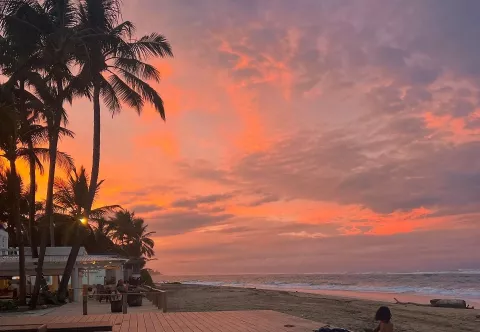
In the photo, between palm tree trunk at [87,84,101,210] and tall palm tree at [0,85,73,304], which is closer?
tall palm tree at [0,85,73,304]

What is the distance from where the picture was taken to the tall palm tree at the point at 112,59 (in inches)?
1013

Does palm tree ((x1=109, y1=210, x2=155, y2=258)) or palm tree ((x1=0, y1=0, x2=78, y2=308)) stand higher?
palm tree ((x1=0, y1=0, x2=78, y2=308))

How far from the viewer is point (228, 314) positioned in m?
14.9

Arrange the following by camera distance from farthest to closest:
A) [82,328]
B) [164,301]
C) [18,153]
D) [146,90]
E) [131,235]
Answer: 1. [131,235]
2. [18,153]
3. [146,90]
4. [164,301]
5. [82,328]

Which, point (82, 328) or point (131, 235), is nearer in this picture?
point (82, 328)

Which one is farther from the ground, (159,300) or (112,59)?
(112,59)

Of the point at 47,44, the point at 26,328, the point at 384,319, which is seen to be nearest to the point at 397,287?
the point at 47,44

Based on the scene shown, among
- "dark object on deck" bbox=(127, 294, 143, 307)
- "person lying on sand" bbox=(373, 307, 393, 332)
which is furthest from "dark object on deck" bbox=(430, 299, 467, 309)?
"person lying on sand" bbox=(373, 307, 393, 332)

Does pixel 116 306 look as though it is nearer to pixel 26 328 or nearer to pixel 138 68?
pixel 26 328

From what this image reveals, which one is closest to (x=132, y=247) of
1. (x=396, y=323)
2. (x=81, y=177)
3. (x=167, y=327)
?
(x=81, y=177)

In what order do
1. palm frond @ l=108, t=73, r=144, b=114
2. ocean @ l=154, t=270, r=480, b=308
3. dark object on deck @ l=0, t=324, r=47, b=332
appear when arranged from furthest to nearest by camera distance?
ocean @ l=154, t=270, r=480, b=308, palm frond @ l=108, t=73, r=144, b=114, dark object on deck @ l=0, t=324, r=47, b=332

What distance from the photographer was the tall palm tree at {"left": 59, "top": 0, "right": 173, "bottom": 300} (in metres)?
25.7

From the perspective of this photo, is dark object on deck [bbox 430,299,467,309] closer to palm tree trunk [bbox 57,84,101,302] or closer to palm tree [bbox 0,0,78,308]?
palm tree trunk [bbox 57,84,101,302]

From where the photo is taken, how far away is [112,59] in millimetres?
26953
